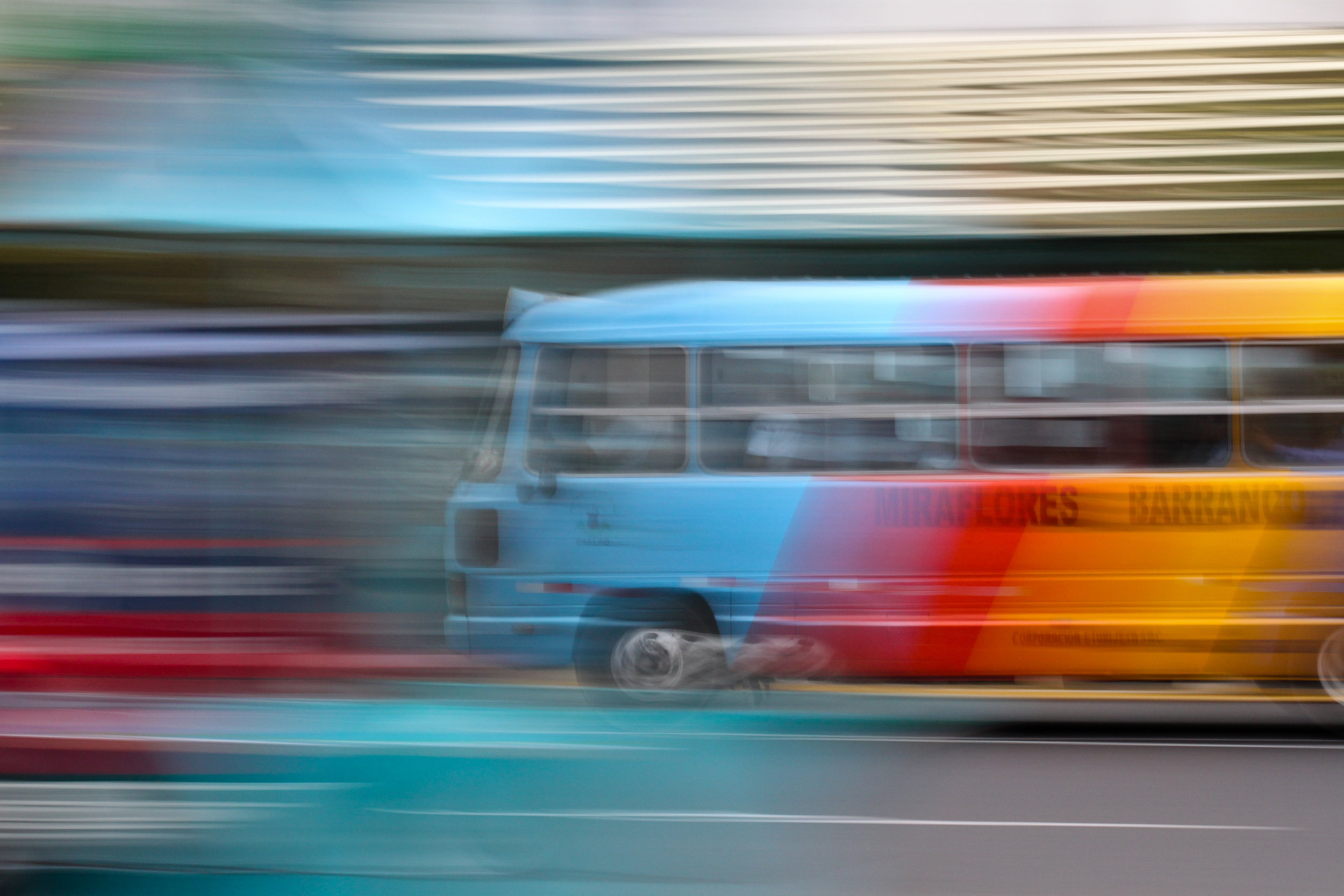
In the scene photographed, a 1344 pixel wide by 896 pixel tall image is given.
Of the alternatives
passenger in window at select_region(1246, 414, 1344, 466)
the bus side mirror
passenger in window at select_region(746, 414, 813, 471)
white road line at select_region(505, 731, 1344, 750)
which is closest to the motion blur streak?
the bus side mirror

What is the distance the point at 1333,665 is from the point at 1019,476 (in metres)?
1.60

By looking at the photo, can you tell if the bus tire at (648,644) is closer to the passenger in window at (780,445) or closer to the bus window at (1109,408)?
the passenger in window at (780,445)

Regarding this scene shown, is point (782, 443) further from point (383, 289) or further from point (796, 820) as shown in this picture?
point (383, 289)

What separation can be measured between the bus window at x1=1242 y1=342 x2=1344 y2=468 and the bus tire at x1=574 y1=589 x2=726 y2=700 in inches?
106

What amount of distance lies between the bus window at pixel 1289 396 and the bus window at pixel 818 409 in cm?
138

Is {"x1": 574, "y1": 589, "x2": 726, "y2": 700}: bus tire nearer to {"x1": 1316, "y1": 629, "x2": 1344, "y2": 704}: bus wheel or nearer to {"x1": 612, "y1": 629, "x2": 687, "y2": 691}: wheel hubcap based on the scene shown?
{"x1": 612, "y1": 629, "x2": 687, "y2": 691}: wheel hubcap

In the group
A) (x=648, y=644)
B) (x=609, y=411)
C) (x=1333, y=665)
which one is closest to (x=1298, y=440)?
(x=1333, y=665)

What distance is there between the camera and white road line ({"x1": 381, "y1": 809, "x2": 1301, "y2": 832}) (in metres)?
2.21

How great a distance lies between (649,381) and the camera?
266 inches

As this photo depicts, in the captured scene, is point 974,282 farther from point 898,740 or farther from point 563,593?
point 563,593

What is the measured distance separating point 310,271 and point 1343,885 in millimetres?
3637

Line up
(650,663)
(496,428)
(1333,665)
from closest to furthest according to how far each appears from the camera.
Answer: (496,428), (650,663), (1333,665)

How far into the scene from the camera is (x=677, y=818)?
2307 mm

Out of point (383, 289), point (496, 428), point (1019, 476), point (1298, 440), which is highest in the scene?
point (383, 289)
